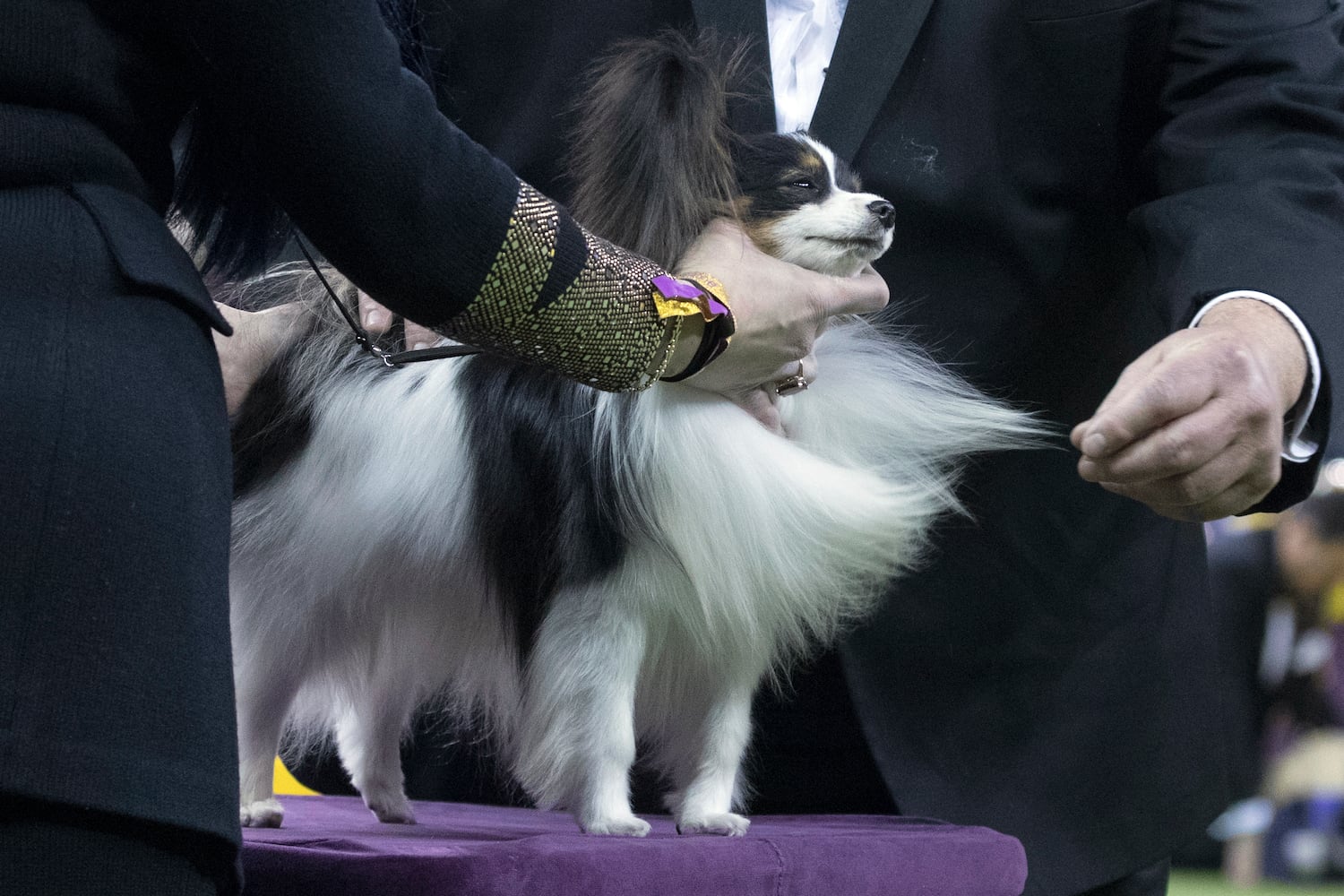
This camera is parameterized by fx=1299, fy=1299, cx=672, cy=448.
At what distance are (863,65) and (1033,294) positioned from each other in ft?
1.16

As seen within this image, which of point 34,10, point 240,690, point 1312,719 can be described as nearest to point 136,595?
point 34,10

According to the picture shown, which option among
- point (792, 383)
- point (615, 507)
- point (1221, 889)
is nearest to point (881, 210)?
point (792, 383)

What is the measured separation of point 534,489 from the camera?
135cm

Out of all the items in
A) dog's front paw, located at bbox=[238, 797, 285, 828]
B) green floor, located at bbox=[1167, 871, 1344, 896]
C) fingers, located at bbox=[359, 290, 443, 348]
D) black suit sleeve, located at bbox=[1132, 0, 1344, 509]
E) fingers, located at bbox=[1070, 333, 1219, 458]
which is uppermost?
black suit sleeve, located at bbox=[1132, 0, 1344, 509]

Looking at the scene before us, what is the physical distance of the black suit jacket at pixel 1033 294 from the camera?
5.00 feet

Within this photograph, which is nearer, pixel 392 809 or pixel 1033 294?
pixel 392 809

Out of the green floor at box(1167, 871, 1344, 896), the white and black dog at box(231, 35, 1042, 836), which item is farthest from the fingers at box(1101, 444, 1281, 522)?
the green floor at box(1167, 871, 1344, 896)

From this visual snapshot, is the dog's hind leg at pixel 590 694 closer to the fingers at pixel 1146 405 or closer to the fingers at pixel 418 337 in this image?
the fingers at pixel 418 337

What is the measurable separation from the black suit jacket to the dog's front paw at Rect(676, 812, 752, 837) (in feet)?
0.85

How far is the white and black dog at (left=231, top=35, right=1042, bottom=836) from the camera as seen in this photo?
52.2 inches

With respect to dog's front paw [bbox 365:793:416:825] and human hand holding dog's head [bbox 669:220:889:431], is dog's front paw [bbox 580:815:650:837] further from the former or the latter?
human hand holding dog's head [bbox 669:220:889:431]

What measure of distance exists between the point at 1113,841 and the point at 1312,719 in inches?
148

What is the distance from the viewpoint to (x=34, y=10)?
2.17 feet

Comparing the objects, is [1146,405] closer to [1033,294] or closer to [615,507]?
[615,507]
